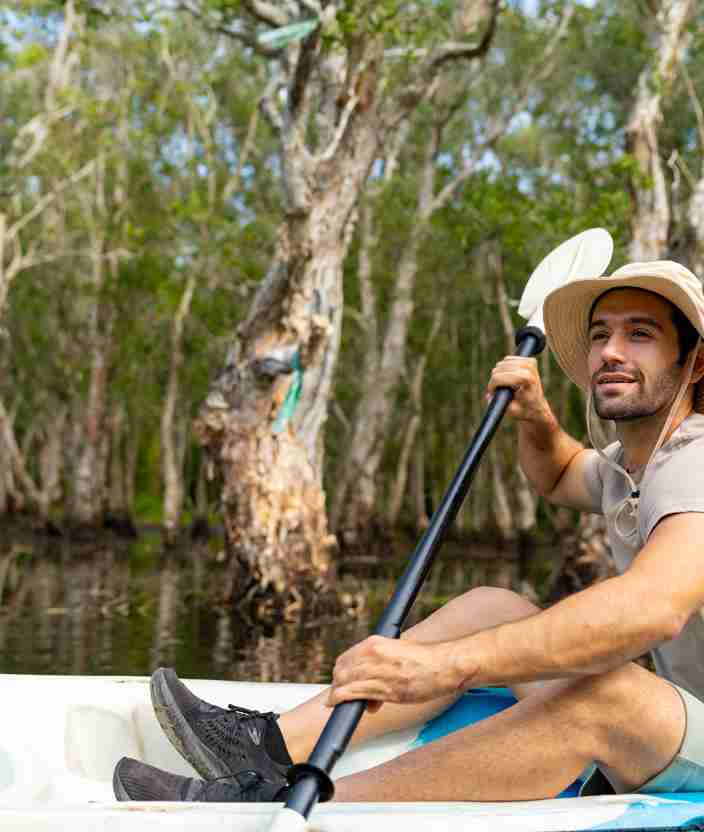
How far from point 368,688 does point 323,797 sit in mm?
278

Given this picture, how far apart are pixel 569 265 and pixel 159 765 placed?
2130 millimetres

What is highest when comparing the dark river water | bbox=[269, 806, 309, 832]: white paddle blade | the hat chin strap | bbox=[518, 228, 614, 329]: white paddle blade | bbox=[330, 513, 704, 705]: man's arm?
bbox=[518, 228, 614, 329]: white paddle blade

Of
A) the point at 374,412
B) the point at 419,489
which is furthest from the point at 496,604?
the point at 419,489

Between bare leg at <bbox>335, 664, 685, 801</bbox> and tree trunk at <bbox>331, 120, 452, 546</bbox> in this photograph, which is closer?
bare leg at <bbox>335, 664, 685, 801</bbox>

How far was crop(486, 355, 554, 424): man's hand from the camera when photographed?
322cm

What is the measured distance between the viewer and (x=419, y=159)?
26031 millimetres

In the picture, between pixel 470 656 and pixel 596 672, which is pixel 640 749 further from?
pixel 470 656

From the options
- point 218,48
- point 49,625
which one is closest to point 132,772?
point 49,625

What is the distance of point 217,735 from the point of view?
3.12m

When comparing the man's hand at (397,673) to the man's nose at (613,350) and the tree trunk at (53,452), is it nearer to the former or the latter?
the man's nose at (613,350)

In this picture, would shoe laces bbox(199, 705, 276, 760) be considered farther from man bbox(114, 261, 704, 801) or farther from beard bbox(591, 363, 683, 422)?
beard bbox(591, 363, 683, 422)

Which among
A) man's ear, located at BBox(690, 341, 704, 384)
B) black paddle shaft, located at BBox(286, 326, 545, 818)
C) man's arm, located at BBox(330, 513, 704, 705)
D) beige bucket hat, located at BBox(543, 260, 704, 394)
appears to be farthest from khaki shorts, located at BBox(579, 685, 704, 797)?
beige bucket hat, located at BBox(543, 260, 704, 394)

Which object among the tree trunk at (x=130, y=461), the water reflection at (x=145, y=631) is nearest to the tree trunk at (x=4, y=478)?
the tree trunk at (x=130, y=461)

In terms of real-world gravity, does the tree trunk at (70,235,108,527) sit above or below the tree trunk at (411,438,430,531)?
above
